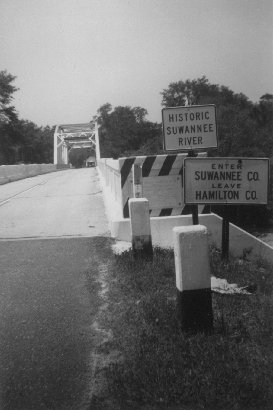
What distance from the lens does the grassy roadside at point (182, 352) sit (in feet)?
7.92

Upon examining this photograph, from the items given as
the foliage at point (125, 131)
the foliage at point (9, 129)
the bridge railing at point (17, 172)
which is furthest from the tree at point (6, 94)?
the foliage at point (125, 131)

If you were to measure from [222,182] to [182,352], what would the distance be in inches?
84.7

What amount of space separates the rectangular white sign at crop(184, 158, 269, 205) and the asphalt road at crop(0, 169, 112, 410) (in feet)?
5.04

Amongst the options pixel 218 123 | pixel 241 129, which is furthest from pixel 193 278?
pixel 218 123

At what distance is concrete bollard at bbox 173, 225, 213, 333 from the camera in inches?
123

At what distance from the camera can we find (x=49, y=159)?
118688 millimetres

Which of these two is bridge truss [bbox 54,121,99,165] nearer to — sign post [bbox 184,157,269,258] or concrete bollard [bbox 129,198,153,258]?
concrete bollard [bbox 129,198,153,258]

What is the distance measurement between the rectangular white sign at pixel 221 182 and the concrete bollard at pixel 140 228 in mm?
852

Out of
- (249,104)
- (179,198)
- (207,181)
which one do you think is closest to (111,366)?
(207,181)

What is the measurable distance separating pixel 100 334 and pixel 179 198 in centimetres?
333

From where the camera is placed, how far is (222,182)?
174 inches

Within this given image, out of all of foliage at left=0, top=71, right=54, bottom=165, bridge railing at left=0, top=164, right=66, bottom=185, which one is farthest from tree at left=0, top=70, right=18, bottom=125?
bridge railing at left=0, top=164, right=66, bottom=185

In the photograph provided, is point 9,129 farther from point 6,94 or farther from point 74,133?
point 74,133

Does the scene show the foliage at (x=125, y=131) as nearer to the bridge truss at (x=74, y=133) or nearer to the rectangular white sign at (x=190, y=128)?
the bridge truss at (x=74, y=133)
